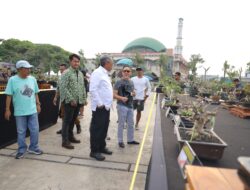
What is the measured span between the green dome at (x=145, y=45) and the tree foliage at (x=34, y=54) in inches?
988

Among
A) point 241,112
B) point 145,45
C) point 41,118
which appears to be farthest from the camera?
point 145,45

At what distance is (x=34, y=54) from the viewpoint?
4544 centimetres

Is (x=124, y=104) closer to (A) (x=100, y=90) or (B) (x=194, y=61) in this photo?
(A) (x=100, y=90)

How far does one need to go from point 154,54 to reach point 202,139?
56.7 m

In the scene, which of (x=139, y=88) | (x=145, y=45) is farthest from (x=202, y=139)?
(x=145, y=45)

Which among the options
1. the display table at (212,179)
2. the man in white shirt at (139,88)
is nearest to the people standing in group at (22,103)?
the man in white shirt at (139,88)

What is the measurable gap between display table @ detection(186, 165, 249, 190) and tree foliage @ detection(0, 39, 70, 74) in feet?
146

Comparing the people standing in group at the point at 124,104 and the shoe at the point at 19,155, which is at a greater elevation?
the people standing in group at the point at 124,104

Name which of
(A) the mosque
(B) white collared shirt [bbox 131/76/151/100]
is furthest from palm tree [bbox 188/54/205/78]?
(B) white collared shirt [bbox 131/76/151/100]

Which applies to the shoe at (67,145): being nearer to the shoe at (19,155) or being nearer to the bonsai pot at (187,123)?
the shoe at (19,155)

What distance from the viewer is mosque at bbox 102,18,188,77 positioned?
57375 millimetres

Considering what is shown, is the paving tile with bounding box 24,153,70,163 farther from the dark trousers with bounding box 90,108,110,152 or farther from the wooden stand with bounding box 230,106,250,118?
the wooden stand with bounding box 230,106,250,118

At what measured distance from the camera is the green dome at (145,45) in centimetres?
7194

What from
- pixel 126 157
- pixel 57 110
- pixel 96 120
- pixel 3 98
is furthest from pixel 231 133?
pixel 3 98
